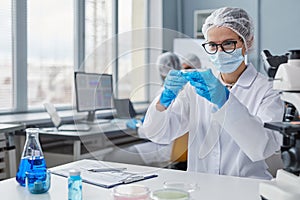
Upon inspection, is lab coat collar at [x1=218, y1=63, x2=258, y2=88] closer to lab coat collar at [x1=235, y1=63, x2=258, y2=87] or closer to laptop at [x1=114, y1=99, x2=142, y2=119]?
lab coat collar at [x1=235, y1=63, x2=258, y2=87]

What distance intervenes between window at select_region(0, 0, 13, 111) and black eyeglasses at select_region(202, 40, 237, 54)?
6.93 feet

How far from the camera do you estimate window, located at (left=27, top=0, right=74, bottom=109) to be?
139 inches

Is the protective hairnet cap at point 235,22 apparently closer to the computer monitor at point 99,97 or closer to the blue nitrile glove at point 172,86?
the blue nitrile glove at point 172,86

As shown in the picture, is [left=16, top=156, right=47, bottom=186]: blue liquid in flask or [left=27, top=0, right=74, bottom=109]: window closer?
[left=16, top=156, right=47, bottom=186]: blue liquid in flask

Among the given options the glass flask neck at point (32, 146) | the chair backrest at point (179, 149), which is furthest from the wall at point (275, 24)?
the glass flask neck at point (32, 146)

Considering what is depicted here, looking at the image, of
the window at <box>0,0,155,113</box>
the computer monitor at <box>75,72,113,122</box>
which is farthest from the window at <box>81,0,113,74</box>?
the computer monitor at <box>75,72,113,122</box>

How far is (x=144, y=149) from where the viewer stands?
84.8 inches

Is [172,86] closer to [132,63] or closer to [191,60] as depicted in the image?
[132,63]

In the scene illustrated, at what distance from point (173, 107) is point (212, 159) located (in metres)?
0.27

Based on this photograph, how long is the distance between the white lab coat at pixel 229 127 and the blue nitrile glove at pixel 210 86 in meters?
0.03

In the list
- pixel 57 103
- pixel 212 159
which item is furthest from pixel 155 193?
pixel 57 103

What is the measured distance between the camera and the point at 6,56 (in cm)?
331

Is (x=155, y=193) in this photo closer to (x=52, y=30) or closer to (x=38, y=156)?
(x=38, y=156)

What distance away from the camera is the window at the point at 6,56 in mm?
3271
